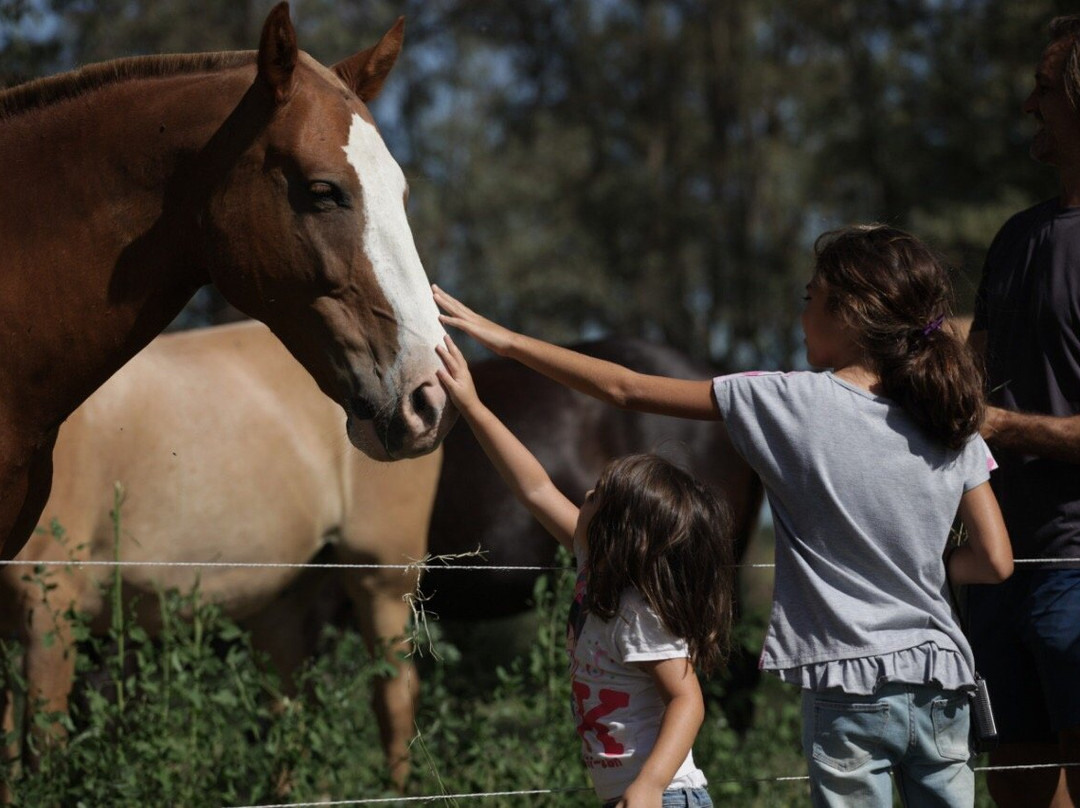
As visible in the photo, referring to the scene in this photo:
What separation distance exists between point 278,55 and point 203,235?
0.39 meters

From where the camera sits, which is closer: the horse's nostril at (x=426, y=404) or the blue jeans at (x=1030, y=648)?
the horse's nostril at (x=426, y=404)

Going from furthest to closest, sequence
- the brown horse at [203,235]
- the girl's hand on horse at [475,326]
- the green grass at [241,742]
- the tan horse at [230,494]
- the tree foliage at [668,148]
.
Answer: the tree foliage at [668,148] < the tan horse at [230,494] < the green grass at [241,742] < the brown horse at [203,235] < the girl's hand on horse at [475,326]

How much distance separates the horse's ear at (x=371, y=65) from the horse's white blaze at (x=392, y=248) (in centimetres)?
29

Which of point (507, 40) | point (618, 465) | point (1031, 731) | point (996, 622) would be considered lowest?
point (1031, 731)

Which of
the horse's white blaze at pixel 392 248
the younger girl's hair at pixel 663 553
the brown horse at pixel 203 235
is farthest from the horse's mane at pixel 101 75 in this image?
the younger girl's hair at pixel 663 553

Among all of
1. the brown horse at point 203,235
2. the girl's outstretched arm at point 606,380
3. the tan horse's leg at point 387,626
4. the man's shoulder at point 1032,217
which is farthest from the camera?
the tan horse's leg at point 387,626

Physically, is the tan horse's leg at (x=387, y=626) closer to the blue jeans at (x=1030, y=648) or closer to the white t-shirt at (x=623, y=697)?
the blue jeans at (x=1030, y=648)

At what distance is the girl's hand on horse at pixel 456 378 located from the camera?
2396 mm

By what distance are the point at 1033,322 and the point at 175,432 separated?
3178 millimetres

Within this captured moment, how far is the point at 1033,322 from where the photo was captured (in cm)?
262

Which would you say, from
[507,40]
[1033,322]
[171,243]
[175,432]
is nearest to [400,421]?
[171,243]

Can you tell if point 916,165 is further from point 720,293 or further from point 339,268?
point 339,268

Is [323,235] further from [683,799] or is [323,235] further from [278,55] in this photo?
[683,799]

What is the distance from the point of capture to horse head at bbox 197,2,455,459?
2.47 m
